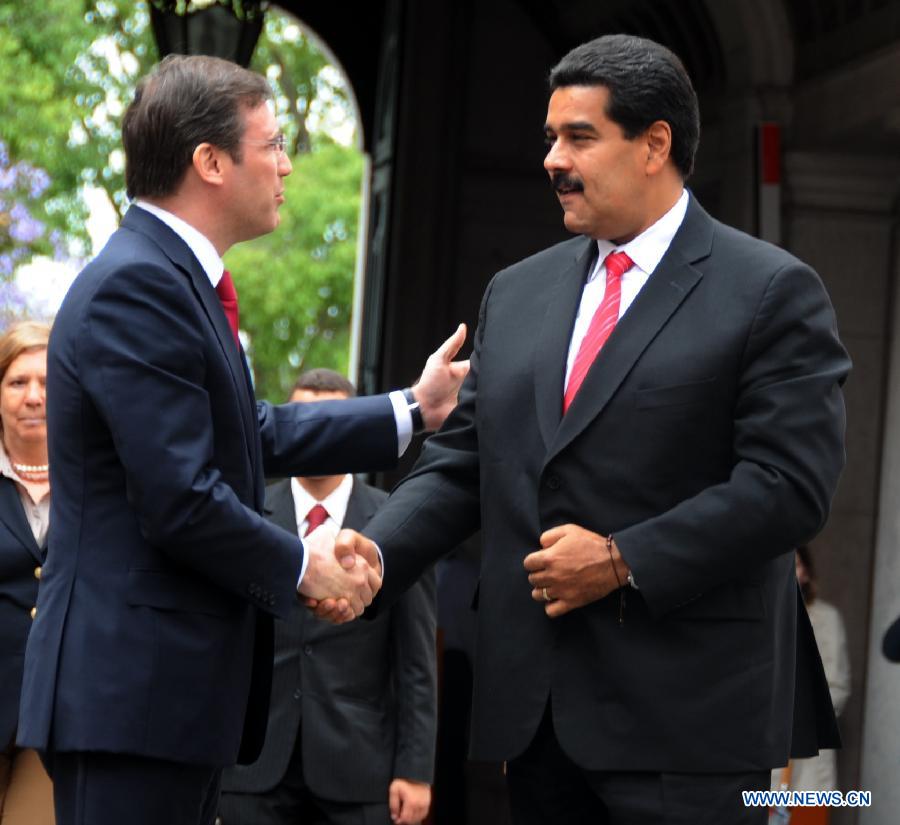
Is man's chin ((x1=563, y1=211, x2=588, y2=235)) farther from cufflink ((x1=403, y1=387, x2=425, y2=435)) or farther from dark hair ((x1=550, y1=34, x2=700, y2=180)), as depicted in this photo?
cufflink ((x1=403, y1=387, x2=425, y2=435))

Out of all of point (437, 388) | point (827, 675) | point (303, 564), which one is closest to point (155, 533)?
point (303, 564)

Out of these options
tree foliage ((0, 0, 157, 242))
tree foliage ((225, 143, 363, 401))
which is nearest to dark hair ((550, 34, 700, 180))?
tree foliage ((0, 0, 157, 242))

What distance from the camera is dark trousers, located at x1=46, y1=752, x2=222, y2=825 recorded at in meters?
3.38

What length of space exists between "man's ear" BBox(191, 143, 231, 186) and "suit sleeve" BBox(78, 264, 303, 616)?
0.29 metres

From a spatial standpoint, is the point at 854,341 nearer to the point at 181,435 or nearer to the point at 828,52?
the point at 828,52

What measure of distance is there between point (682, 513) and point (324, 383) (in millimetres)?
3232

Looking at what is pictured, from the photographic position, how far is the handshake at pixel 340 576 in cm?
369

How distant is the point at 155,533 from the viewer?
3.37 metres

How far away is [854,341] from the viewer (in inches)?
325

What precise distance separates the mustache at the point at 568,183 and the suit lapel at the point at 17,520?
2183 mm

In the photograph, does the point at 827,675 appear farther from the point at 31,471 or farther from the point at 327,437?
the point at 327,437

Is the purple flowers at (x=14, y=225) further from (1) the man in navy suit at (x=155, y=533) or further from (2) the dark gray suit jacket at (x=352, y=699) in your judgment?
(1) the man in navy suit at (x=155, y=533)

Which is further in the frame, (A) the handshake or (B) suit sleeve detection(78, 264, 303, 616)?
(A) the handshake

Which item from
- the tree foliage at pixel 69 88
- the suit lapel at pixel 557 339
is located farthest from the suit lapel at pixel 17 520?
the tree foliage at pixel 69 88
